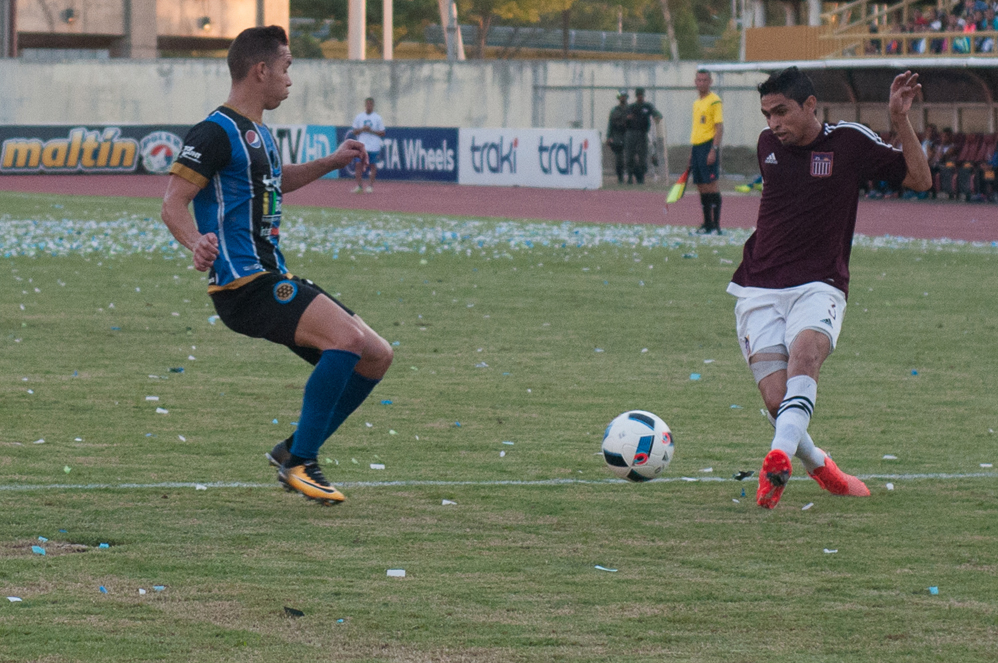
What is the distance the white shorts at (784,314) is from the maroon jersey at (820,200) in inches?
1.5

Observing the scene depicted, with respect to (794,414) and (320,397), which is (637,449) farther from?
(320,397)

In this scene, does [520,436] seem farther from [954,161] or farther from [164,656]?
[954,161]

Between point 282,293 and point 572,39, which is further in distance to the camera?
point 572,39

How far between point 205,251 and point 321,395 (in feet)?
2.46

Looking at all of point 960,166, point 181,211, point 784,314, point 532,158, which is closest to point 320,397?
point 181,211

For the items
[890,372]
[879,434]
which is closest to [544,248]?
[890,372]

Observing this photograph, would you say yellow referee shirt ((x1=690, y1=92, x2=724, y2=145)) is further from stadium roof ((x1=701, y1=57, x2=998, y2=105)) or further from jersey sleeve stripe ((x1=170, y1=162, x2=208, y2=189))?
jersey sleeve stripe ((x1=170, y1=162, x2=208, y2=189))

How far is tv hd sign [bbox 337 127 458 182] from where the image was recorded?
35.5 meters

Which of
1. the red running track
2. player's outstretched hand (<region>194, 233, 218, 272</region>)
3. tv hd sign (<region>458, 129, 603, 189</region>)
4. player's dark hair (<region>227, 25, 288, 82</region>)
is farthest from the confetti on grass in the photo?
player's outstretched hand (<region>194, 233, 218, 272</region>)

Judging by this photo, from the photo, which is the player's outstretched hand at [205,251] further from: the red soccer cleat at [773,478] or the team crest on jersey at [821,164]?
the team crest on jersey at [821,164]

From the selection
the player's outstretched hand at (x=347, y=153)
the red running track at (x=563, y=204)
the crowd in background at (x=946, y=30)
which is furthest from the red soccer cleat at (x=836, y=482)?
the crowd in background at (x=946, y=30)

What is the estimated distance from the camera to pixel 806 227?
19.7 feet

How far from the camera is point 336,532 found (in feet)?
17.3

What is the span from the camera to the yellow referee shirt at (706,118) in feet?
62.6
